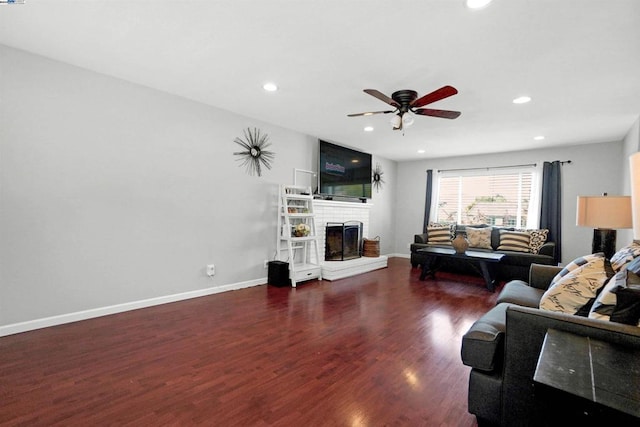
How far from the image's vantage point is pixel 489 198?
6.49 metres

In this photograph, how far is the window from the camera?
19.8 feet

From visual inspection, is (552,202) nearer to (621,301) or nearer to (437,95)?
(437,95)

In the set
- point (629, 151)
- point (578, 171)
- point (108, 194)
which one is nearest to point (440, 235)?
point (578, 171)

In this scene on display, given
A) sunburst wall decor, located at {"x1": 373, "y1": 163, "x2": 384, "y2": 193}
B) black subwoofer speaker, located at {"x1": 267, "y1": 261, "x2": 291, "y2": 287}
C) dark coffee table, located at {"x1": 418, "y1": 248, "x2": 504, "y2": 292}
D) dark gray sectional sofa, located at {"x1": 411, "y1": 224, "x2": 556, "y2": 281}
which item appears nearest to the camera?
black subwoofer speaker, located at {"x1": 267, "y1": 261, "x2": 291, "y2": 287}

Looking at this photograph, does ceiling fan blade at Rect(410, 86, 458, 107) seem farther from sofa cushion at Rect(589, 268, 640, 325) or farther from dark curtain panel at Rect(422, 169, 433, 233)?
dark curtain panel at Rect(422, 169, 433, 233)

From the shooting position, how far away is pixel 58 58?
2.76 m

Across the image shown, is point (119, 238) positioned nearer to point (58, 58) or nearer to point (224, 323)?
point (224, 323)

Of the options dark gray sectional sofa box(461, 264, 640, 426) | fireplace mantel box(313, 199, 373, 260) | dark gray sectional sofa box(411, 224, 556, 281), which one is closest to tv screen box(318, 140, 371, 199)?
fireplace mantel box(313, 199, 373, 260)

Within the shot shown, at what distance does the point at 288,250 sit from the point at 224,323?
178cm

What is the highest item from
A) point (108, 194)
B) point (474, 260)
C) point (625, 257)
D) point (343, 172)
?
point (343, 172)

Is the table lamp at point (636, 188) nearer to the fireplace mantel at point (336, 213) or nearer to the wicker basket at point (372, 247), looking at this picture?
the fireplace mantel at point (336, 213)

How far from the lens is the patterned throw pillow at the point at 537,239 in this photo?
529cm

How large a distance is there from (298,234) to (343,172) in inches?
68.1

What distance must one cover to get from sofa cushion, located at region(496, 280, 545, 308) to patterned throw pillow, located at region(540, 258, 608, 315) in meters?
0.50
